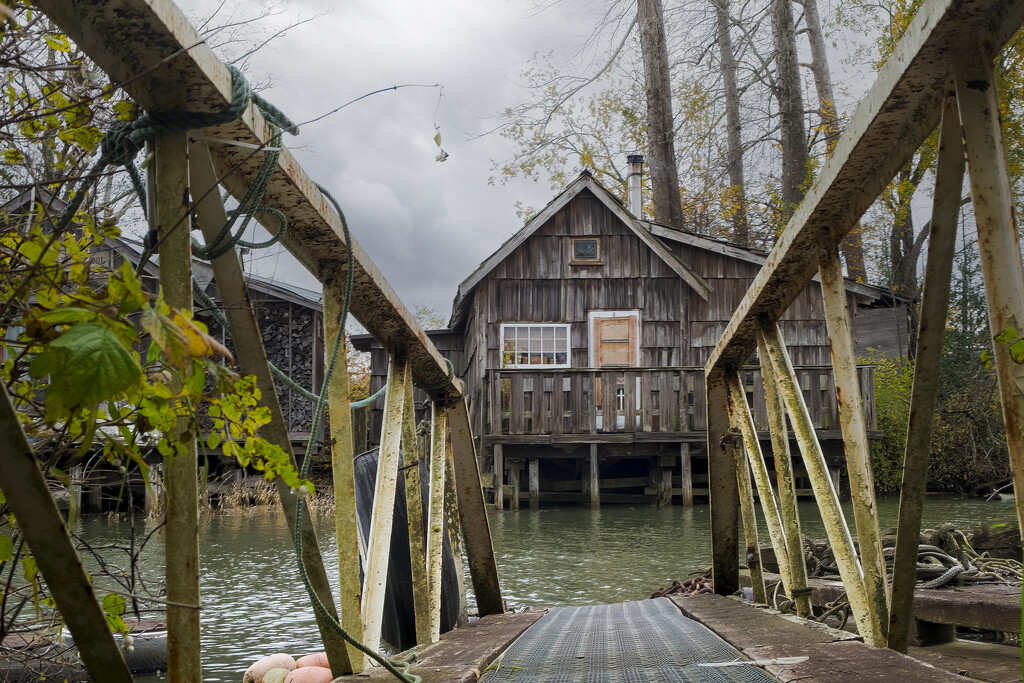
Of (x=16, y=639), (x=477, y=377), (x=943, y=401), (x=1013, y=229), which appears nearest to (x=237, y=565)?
(x=16, y=639)

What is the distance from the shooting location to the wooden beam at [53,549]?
112cm

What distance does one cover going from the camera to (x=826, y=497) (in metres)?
3.00

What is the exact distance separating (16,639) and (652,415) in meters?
12.1

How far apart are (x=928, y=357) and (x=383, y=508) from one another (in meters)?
1.68

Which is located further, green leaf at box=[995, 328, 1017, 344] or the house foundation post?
the house foundation post

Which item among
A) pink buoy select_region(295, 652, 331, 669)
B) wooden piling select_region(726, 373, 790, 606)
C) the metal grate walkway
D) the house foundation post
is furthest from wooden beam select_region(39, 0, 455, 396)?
the house foundation post

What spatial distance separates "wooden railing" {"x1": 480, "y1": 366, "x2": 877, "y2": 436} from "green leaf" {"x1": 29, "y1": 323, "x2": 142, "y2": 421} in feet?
46.6

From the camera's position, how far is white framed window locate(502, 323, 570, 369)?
1819 centimetres

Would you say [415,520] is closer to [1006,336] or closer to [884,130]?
[884,130]

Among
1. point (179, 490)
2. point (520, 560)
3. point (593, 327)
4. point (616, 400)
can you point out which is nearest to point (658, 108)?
point (593, 327)

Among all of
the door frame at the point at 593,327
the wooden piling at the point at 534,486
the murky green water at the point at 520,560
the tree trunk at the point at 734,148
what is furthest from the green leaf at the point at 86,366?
the tree trunk at the point at 734,148

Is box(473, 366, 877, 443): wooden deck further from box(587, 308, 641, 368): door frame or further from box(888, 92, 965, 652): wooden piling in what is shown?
box(888, 92, 965, 652): wooden piling

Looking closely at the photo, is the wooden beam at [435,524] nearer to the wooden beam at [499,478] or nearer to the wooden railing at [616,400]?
the wooden railing at [616,400]

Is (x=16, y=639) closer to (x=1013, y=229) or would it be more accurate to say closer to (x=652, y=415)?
(x=1013, y=229)
